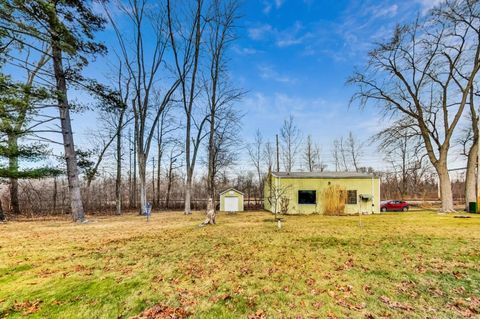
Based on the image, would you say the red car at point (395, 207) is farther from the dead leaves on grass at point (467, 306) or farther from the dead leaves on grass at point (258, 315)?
the dead leaves on grass at point (258, 315)

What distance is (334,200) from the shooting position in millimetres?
16969

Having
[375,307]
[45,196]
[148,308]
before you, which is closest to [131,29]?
[45,196]

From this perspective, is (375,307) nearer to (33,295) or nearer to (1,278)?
(33,295)

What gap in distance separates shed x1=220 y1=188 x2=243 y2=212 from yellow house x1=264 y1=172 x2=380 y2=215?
3.96 meters

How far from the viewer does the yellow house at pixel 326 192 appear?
677 inches

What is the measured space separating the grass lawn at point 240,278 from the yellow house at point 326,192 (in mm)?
10213

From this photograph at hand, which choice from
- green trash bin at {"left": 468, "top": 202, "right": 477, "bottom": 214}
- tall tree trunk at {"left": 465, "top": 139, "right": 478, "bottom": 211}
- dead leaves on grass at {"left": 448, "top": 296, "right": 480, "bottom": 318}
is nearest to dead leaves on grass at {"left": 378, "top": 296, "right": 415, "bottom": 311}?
dead leaves on grass at {"left": 448, "top": 296, "right": 480, "bottom": 318}

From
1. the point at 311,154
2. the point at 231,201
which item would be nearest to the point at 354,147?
the point at 311,154

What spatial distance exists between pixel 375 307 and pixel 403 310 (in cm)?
35

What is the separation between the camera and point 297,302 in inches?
129

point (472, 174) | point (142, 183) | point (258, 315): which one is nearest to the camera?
point (258, 315)

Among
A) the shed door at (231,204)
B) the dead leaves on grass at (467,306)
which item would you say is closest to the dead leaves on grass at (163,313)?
the dead leaves on grass at (467,306)

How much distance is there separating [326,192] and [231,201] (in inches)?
319

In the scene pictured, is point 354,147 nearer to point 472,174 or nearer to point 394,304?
point 472,174
